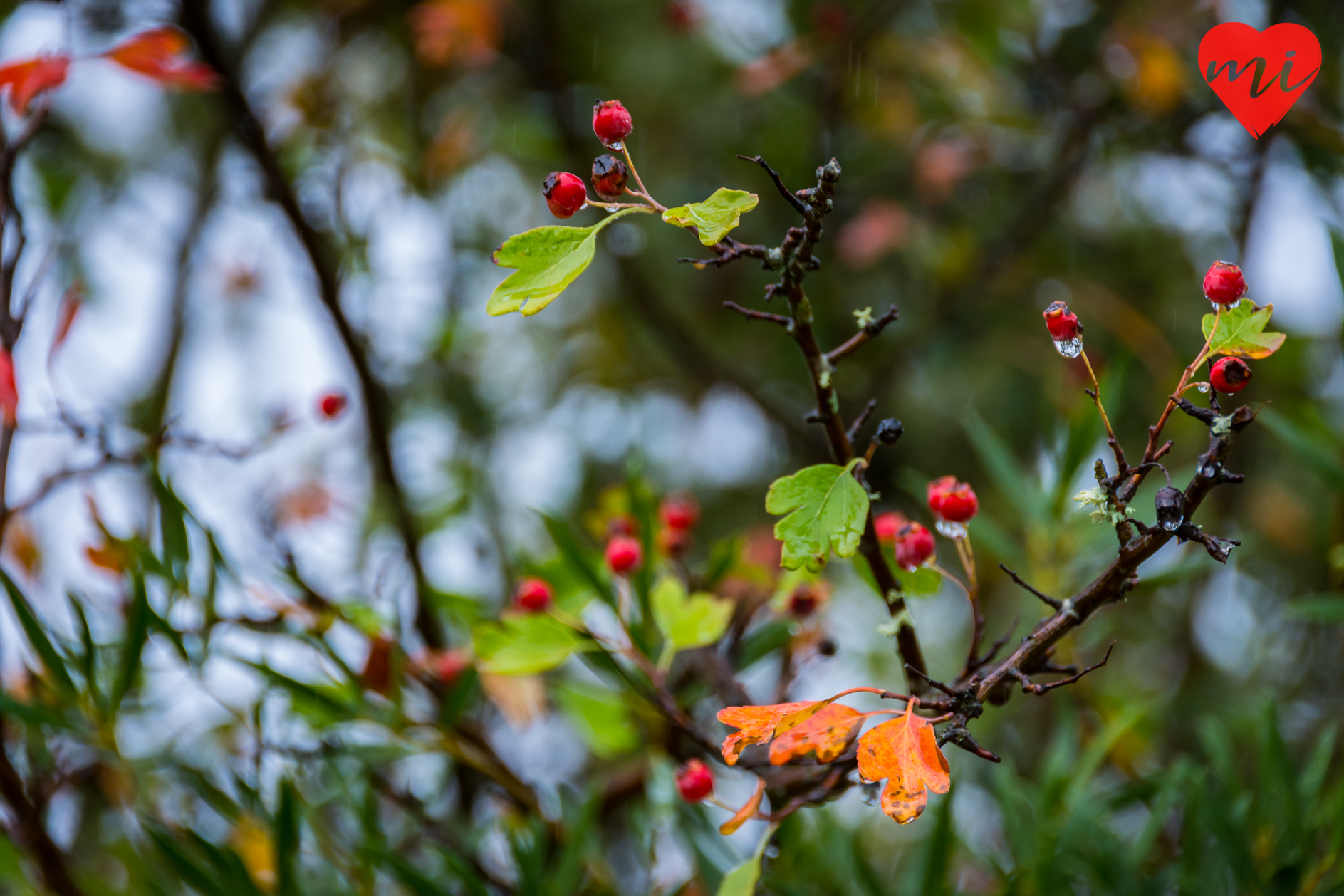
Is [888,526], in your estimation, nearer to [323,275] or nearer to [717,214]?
[717,214]

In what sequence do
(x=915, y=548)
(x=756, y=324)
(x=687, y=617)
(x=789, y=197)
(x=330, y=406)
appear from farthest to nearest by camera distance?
(x=756, y=324)
(x=330, y=406)
(x=687, y=617)
(x=915, y=548)
(x=789, y=197)

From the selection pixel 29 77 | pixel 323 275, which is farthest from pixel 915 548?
pixel 29 77

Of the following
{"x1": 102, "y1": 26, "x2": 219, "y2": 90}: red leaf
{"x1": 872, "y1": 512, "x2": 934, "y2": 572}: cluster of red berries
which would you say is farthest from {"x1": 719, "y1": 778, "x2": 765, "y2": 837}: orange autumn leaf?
{"x1": 102, "y1": 26, "x2": 219, "y2": 90}: red leaf

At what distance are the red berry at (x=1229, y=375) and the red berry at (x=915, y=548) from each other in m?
0.14

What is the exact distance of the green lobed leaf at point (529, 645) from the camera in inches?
21.8

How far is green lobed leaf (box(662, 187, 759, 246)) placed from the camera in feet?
1.07

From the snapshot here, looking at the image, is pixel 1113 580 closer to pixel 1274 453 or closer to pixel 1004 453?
pixel 1004 453

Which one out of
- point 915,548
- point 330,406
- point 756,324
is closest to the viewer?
point 915,548

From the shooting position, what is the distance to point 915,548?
44 centimetres

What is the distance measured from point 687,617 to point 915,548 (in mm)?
163

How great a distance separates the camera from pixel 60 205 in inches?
62.0

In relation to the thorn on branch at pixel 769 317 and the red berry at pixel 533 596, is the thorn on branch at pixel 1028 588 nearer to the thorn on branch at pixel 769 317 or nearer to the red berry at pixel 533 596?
the thorn on branch at pixel 769 317

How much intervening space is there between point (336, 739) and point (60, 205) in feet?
4.37

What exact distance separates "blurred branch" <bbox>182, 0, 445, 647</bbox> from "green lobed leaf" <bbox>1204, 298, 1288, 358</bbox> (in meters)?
0.64
